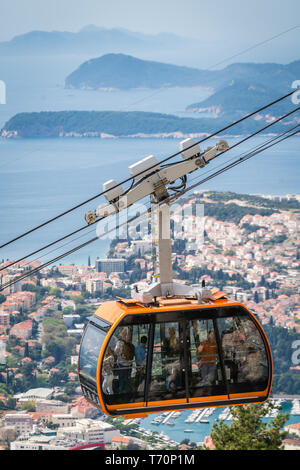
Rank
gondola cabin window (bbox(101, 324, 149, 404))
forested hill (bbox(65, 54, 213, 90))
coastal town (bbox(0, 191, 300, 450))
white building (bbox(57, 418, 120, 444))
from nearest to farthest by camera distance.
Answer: gondola cabin window (bbox(101, 324, 149, 404)) → white building (bbox(57, 418, 120, 444)) → coastal town (bbox(0, 191, 300, 450)) → forested hill (bbox(65, 54, 213, 90))

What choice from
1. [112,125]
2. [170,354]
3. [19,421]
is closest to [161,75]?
[112,125]

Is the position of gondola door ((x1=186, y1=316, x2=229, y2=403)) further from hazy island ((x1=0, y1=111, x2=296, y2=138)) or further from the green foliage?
hazy island ((x1=0, y1=111, x2=296, y2=138))

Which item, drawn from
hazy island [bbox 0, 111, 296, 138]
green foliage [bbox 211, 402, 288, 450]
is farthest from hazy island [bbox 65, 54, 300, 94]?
green foliage [bbox 211, 402, 288, 450]

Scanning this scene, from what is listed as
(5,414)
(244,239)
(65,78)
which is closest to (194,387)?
(5,414)

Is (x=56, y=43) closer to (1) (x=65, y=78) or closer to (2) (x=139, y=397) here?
(1) (x=65, y=78)

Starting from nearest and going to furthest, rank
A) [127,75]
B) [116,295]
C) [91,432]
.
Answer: [91,432]
[116,295]
[127,75]

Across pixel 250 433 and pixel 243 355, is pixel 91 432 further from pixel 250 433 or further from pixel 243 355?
pixel 243 355

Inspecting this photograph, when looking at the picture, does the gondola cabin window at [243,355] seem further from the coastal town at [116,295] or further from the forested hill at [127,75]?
the forested hill at [127,75]
